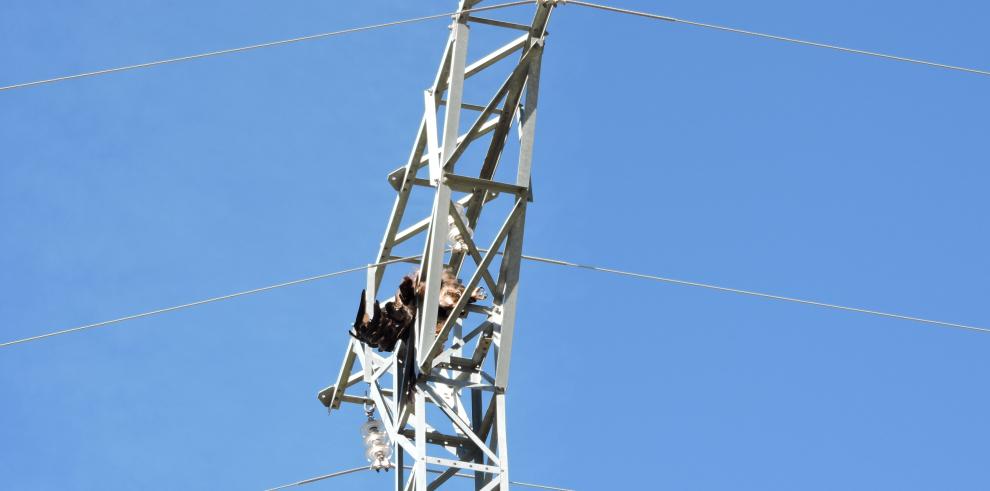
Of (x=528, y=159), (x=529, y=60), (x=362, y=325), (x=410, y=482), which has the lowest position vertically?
(x=410, y=482)

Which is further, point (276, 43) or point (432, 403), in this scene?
point (276, 43)

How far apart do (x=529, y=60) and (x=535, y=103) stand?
0.39 metres

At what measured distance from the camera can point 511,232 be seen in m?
13.9

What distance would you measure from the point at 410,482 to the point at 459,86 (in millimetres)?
3406

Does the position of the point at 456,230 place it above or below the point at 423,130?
below

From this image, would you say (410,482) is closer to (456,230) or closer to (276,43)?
(456,230)

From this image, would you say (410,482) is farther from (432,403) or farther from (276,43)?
(276,43)

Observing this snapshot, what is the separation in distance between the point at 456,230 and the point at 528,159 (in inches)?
55.5

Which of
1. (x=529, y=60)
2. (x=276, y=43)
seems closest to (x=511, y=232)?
(x=529, y=60)

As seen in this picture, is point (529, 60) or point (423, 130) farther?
point (423, 130)

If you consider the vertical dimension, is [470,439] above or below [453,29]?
below

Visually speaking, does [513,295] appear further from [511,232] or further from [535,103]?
[535,103]

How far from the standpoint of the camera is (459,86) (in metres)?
13.9

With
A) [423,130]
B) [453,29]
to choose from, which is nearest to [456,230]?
[423,130]
